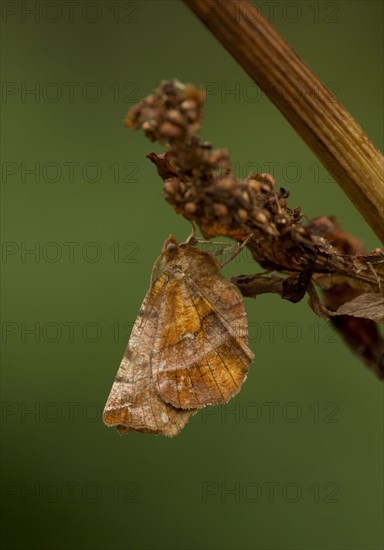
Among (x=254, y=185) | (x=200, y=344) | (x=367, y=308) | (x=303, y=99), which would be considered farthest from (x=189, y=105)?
(x=200, y=344)

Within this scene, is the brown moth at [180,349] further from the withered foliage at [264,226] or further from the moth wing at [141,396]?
the withered foliage at [264,226]

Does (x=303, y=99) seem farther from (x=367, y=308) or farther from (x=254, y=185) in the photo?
(x=367, y=308)

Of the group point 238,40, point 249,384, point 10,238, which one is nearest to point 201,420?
point 249,384

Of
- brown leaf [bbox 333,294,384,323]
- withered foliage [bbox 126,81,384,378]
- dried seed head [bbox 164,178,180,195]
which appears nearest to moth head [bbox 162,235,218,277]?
withered foliage [bbox 126,81,384,378]

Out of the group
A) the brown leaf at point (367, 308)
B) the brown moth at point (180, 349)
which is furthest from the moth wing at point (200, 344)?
the brown leaf at point (367, 308)

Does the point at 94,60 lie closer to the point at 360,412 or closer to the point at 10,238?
the point at 10,238
